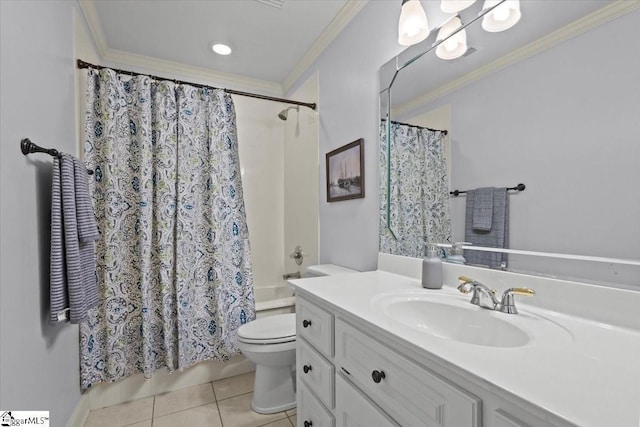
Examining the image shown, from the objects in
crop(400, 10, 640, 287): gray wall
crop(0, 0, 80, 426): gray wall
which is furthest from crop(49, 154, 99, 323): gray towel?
crop(400, 10, 640, 287): gray wall

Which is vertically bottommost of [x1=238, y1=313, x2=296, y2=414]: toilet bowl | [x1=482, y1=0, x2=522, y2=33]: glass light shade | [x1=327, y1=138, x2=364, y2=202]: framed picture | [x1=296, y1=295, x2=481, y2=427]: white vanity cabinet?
[x1=238, y1=313, x2=296, y2=414]: toilet bowl

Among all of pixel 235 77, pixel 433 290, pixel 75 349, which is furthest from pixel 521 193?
pixel 235 77

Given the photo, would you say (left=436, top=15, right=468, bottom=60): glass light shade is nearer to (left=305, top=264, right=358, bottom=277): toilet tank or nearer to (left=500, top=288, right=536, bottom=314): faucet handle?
(left=500, top=288, right=536, bottom=314): faucet handle

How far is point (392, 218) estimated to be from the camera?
1585 mm

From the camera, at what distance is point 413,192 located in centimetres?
144

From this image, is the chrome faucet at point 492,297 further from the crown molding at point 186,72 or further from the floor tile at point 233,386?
Answer: the crown molding at point 186,72

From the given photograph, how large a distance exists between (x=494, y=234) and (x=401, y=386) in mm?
667

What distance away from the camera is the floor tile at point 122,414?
5.36ft

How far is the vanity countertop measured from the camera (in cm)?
44

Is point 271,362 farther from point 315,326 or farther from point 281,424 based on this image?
point 315,326

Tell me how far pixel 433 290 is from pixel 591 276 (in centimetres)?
48

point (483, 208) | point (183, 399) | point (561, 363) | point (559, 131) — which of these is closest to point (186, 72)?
point (183, 399)

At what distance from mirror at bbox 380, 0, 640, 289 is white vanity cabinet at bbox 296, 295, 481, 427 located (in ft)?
1.90

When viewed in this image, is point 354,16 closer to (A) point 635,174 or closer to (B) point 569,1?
(B) point 569,1
